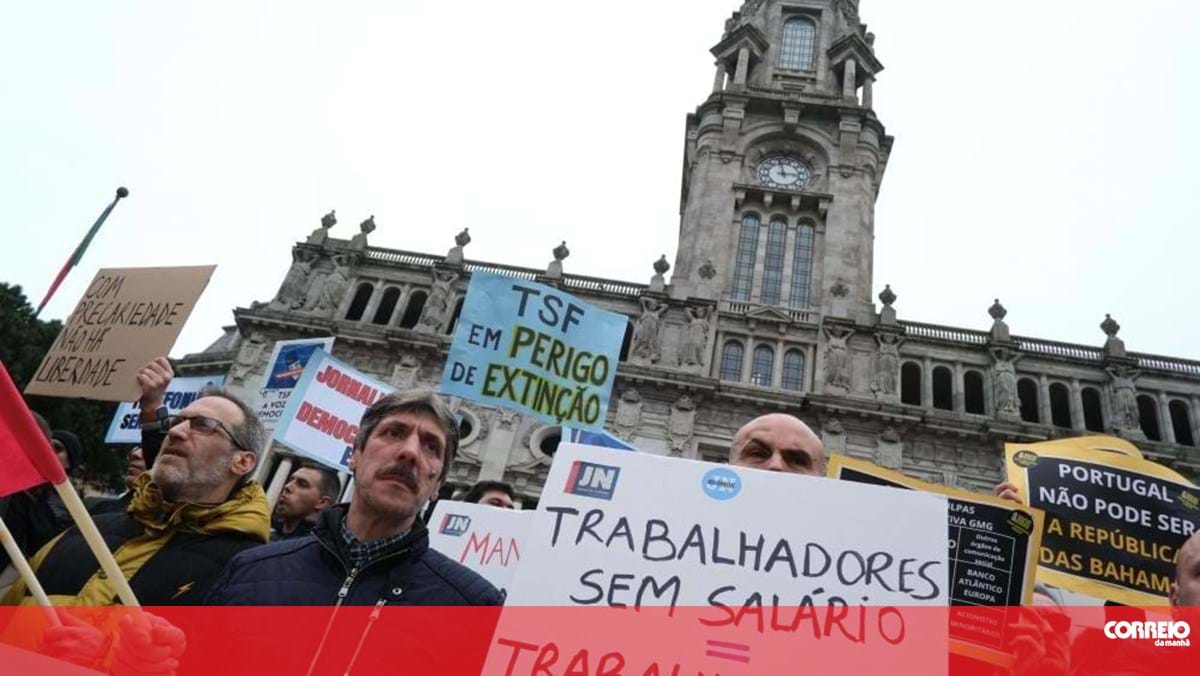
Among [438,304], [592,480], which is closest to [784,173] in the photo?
[438,304]

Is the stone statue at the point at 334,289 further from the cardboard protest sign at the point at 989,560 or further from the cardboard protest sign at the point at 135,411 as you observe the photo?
the cardboard protest sign at the point at 989,560

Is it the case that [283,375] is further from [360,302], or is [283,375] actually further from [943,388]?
[943,388]

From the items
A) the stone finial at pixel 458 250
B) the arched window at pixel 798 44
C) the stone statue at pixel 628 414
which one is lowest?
the stone statue at pixel 628 414

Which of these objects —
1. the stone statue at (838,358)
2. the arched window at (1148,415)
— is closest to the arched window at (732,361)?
the stone statue at (838,358)

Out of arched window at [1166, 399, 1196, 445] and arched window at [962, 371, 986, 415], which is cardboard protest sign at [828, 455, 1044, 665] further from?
arched window at [1166, 399, 1196, 445]

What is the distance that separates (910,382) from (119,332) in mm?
23905

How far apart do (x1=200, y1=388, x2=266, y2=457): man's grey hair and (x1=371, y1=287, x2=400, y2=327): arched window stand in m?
22.4

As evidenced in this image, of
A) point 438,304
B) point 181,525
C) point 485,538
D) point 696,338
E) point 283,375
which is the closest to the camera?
point 181,525

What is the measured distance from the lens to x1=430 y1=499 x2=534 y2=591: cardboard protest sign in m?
6.26

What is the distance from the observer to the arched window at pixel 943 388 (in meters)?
23.8

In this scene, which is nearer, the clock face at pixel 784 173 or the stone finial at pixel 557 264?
the stone finial at pixel 557 264

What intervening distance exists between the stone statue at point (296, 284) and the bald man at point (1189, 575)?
25.9 m

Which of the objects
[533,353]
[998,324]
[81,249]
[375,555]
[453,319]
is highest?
[998,324]

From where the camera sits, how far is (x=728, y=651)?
2396 mm
